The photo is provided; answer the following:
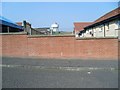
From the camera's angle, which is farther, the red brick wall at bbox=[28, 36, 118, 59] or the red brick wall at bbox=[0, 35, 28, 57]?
the red brick wall at bbox=[0, 35, 28, 57]

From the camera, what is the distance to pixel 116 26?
24.1 metres

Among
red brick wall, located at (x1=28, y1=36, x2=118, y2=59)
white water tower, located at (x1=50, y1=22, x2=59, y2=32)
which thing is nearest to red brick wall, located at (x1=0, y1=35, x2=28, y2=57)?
red brick wall, located at (x1=28, y1=36, x2=118, y2=59)

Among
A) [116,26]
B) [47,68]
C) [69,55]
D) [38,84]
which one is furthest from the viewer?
[116,26]

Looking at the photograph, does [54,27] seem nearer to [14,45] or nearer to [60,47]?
[14,45]

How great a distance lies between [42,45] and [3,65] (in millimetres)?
5607

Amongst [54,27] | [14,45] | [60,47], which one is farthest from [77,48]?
[54,27]

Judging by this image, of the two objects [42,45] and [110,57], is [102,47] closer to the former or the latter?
[110,57]

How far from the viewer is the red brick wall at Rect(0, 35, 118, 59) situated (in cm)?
1942

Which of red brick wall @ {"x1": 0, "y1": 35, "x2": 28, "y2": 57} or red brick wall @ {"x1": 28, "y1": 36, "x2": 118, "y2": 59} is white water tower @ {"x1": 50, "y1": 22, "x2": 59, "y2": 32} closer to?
red brick wall @ {"x1": 0, "y1": 35, "x2": 28, "y2": 57}

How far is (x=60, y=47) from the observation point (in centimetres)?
1948

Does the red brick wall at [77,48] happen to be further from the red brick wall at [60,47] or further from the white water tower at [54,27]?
the white water tower at [54,27]

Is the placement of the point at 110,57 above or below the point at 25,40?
below

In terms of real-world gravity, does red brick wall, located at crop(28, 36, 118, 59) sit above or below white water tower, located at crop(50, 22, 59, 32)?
below

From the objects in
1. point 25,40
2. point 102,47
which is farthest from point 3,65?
point 102,47
